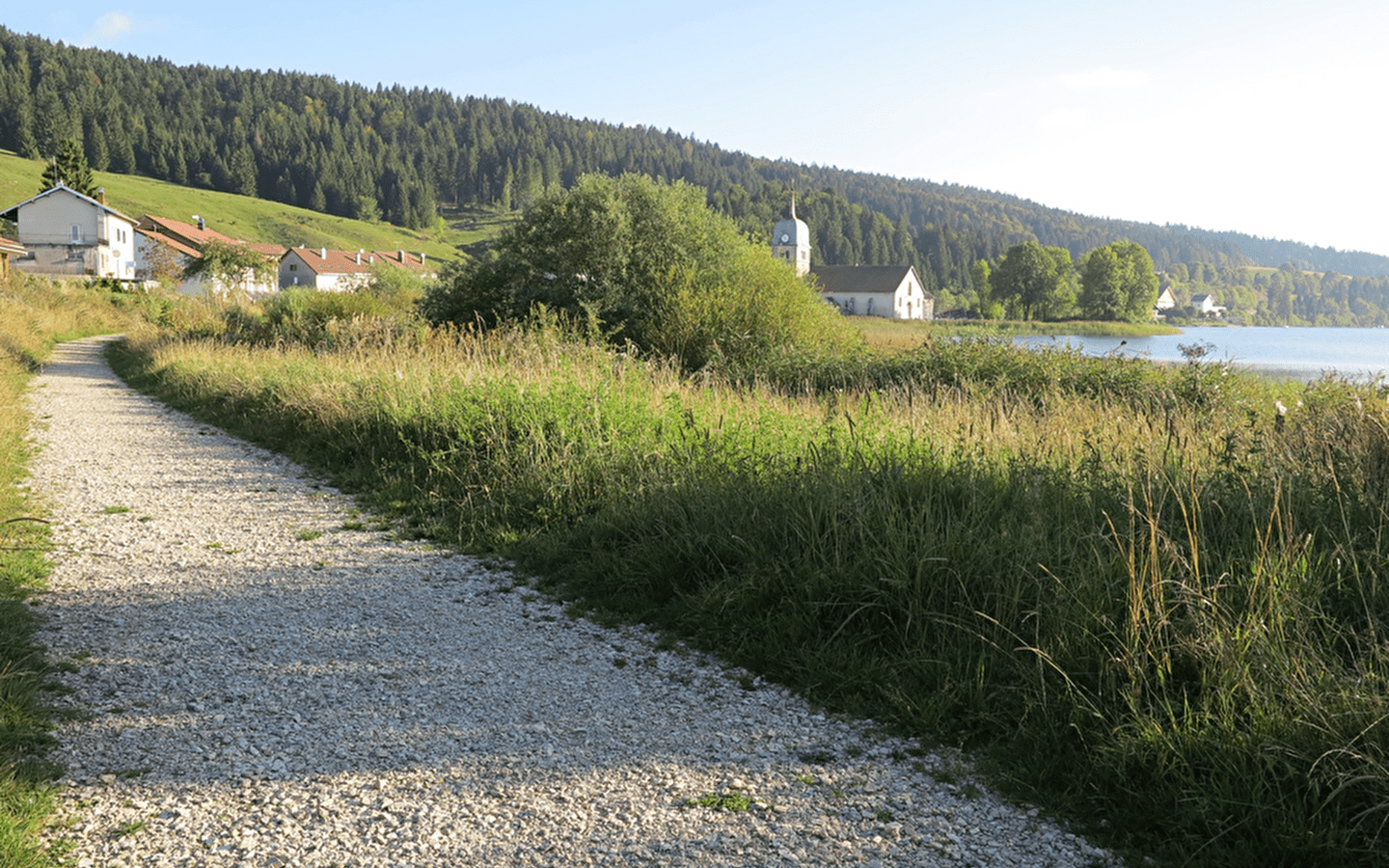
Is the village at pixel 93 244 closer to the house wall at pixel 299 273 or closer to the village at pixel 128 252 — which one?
the village at pixel 128 252

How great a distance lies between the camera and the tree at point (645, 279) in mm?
18828

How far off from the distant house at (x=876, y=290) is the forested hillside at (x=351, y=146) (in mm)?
18991

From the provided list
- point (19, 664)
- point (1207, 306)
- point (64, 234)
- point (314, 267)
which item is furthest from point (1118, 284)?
point (19, 664)

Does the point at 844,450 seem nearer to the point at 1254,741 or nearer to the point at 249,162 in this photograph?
the point at 1254,741

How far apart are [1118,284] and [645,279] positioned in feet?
282

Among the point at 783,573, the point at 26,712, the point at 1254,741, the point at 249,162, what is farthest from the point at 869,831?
the point at 249,162

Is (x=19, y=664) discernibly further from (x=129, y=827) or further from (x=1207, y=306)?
(x=1207, y=306)

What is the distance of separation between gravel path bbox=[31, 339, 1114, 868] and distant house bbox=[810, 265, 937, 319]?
103m

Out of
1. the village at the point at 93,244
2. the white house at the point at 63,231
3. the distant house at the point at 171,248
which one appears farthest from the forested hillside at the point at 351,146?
the white house at the point at 63,231

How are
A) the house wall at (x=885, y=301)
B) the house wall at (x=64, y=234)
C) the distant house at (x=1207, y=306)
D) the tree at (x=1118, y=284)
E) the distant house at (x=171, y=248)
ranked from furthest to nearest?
the distant house at (x=1207, y=306), the house wall at (x=885, y=301), the tree at (x=1118, y=284), the house wall at (x=64, y=234), the distant house at (x=171, y=248)

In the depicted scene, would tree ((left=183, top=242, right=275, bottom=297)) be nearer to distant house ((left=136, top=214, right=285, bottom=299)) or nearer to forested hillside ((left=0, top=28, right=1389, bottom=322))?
distant house ((left=136, top=214, right=285, bottom=299))

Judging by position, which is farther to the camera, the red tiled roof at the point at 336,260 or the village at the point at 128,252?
the red tiled roof at the point at 336,260

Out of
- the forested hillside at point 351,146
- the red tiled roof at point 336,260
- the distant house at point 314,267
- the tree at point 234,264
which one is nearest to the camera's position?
the tree at point 234,264

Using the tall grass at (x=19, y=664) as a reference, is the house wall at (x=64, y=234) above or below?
above
